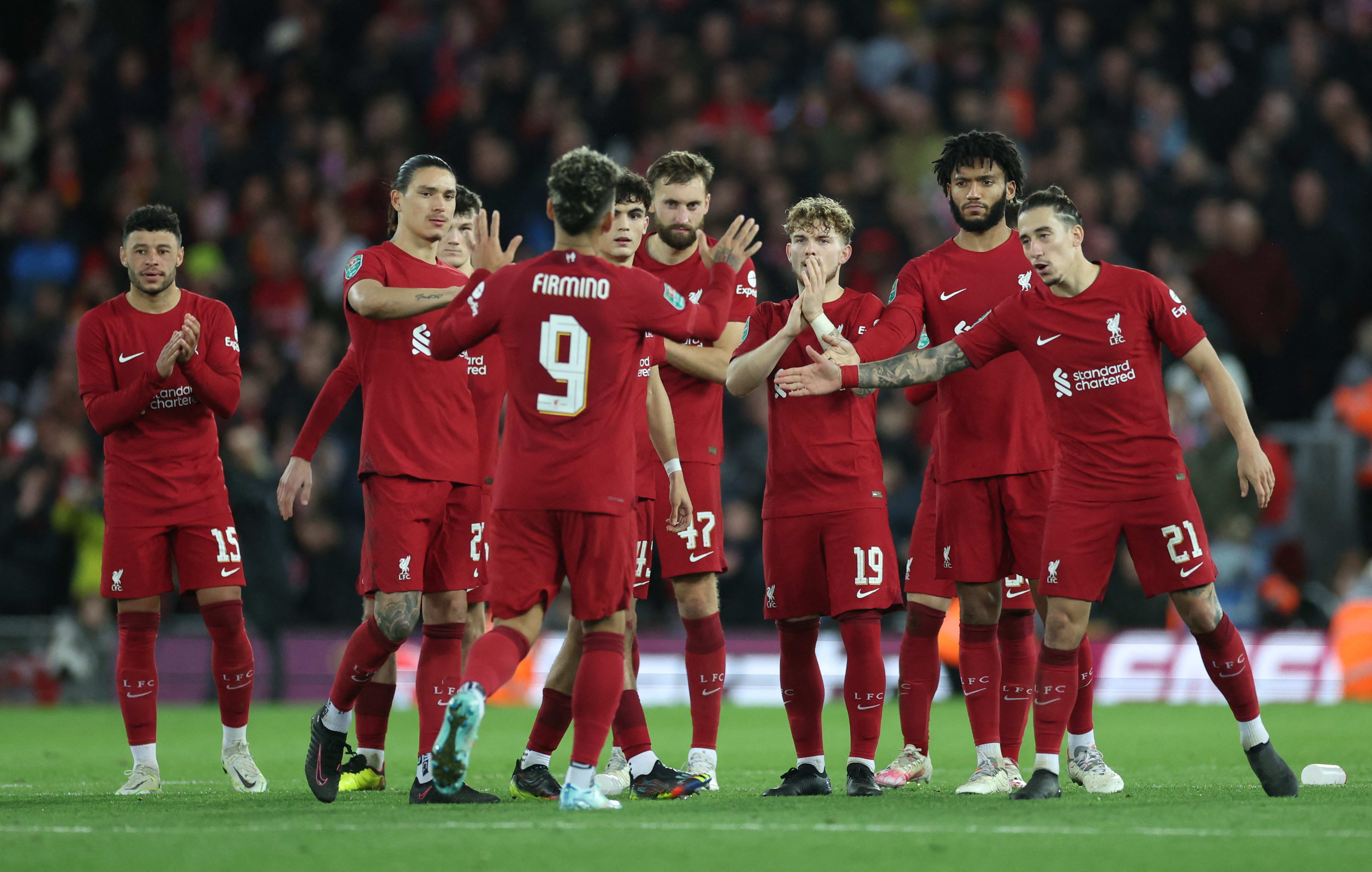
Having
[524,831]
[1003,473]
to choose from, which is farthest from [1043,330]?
[524,831]

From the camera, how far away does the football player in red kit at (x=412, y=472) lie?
702cm

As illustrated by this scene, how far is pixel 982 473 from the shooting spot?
753 centimetres

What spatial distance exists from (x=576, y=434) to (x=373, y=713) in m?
2.24

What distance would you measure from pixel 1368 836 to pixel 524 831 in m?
2.74

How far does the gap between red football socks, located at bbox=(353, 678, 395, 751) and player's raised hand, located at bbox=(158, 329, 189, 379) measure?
1.72 metres

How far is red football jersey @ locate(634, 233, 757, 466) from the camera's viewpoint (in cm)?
778

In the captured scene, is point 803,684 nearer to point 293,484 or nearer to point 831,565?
point 831,565

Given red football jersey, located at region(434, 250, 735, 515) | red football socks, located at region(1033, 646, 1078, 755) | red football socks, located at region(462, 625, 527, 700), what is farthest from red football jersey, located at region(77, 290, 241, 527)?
→ red football socks, located at region(1033, 646, 1078, 755)

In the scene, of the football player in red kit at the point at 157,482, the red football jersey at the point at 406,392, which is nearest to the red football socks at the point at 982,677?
the red football jersey at the point at 406,392

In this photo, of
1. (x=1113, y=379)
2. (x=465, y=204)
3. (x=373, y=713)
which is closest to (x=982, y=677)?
(x=1113, y=379)

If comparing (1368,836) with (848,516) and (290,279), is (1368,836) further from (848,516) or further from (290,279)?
(290,279)

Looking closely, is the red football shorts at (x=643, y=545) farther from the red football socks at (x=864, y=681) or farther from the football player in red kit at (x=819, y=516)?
the red football socks at (x=864, y=681)

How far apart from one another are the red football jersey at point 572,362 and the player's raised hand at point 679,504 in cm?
94

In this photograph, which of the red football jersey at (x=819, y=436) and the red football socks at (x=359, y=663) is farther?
the red football jersey at (x=819, y=436)
